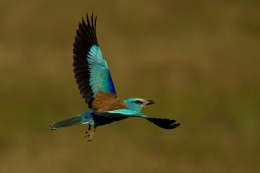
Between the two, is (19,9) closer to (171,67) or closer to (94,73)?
(171,67)

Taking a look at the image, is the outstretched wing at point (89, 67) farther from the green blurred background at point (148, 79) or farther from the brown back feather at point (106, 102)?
the green blurred background at point (148, 79)

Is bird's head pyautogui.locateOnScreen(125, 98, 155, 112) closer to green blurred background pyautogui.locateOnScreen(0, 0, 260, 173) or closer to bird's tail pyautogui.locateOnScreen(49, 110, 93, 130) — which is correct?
bird's tail pyautogui.locateOnScreen(49, 110, 93, 130)

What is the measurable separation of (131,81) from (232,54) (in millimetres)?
2457

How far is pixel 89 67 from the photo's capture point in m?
10.3

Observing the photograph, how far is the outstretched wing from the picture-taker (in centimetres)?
994

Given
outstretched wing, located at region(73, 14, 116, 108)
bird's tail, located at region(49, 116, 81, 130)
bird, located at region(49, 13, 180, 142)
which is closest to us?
bird, located at region(49, 13, 180, 142)

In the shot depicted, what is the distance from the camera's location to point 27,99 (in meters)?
15.7

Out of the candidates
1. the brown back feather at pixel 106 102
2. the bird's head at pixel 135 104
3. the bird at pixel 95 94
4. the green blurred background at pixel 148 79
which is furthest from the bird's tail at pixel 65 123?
the green blurred background at pixel 148 79

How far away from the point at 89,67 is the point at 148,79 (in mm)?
6393

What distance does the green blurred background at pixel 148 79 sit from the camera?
14.4m

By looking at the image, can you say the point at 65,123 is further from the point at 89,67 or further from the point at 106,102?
the point at 89,67

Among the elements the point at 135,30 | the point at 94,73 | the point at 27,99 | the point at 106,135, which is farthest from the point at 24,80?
the point at 94,73

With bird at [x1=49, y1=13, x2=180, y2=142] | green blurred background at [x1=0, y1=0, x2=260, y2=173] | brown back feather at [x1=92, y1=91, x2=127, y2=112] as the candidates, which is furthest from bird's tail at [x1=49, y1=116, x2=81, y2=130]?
green blurred background at [x1=0, y1=0, x2=260, y2=173]

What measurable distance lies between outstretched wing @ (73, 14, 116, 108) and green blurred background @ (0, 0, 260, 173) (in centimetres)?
311
